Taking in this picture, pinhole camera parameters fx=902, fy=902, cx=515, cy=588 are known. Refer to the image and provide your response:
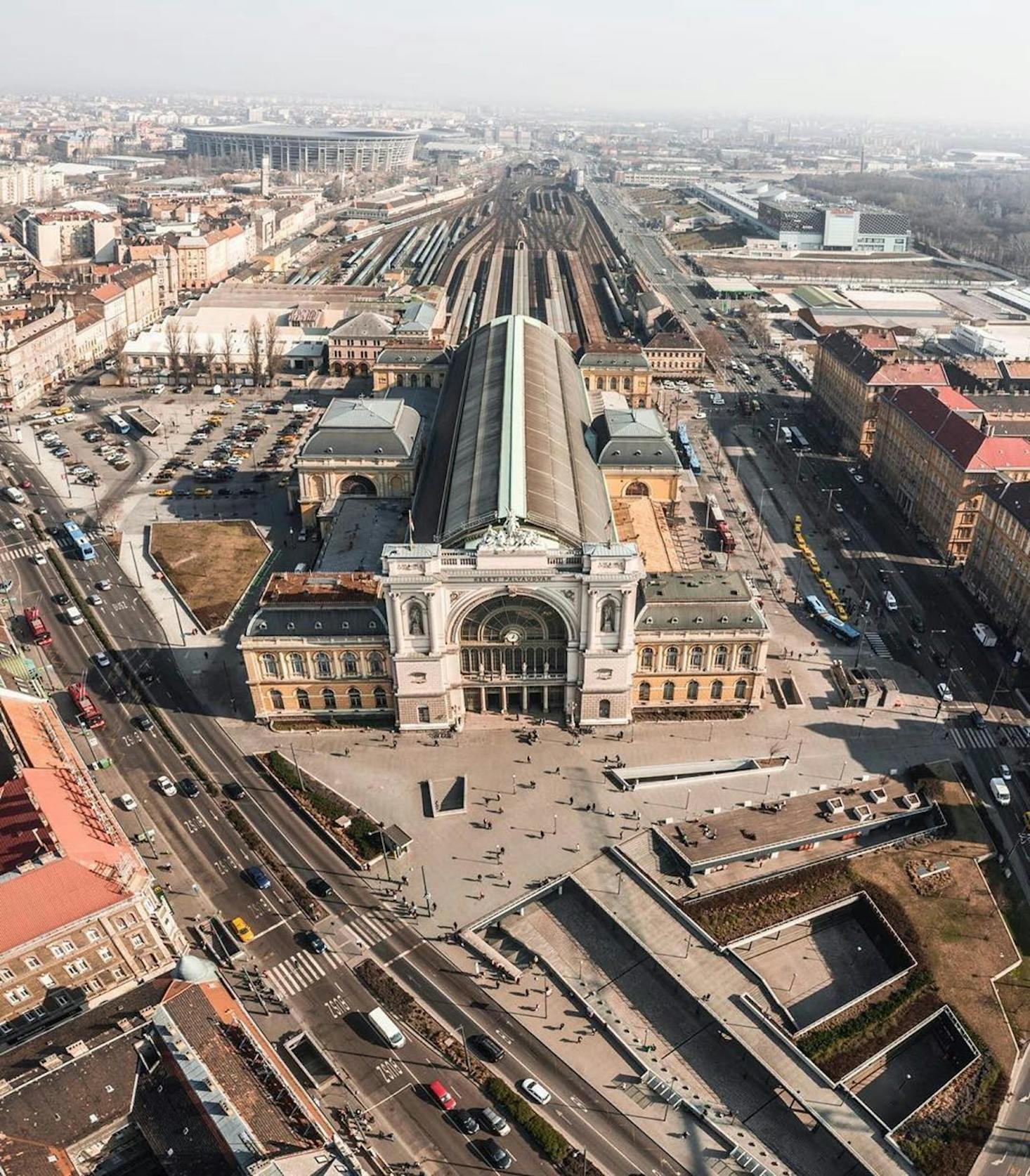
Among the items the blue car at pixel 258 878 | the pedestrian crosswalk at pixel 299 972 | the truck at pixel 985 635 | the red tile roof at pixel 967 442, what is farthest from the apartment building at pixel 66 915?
the red tile roof at pixel 967 442

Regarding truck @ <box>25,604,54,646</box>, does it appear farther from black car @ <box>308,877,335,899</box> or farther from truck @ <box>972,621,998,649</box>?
truck @ <box>972,621,998,649</box>

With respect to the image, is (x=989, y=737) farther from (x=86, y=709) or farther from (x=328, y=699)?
(x=86, y=709)

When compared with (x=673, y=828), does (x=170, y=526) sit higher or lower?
higher

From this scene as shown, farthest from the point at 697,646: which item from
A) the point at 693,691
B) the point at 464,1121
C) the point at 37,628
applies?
the point at 37,628

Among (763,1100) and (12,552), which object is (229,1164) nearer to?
(763,1100)

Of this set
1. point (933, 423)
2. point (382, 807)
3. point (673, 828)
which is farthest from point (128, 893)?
point (933, 423)
